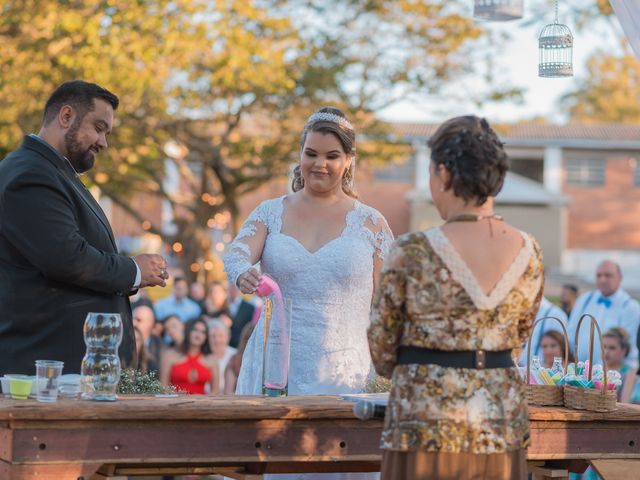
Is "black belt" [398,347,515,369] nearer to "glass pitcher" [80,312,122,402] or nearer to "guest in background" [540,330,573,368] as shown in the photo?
"glass pitcher" [80,312,122,402]

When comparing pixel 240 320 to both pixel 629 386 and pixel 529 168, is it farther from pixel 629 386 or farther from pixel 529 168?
pixel 529 168

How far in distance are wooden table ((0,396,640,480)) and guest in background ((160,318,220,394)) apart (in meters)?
5.58

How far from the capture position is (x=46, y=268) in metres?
4.71

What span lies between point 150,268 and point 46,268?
0.45m

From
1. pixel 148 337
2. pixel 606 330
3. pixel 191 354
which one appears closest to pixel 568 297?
pixel 606 330

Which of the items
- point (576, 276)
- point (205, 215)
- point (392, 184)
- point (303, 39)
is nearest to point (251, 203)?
point (392, 184)

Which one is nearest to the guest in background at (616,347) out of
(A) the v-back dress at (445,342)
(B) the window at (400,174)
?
(A) the v-back dress at (445,342)

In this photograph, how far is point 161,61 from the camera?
61.1ft

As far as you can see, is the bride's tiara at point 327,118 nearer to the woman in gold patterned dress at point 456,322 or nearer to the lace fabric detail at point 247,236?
the lace fabric detail at point 247,236

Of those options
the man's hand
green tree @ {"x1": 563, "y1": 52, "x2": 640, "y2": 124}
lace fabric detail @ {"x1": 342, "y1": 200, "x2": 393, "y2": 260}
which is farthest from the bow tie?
green tree @ {"x1": 563, "y1": 52, "x2": 640, "y2": 124}

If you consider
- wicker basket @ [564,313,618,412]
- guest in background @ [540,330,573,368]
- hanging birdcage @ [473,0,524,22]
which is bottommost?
wicker basket @ [564,313,618,412]

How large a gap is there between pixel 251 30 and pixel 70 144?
1478 centimetres

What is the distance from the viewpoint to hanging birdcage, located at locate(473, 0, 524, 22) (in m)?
5.54

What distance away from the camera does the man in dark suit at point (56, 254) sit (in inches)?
186
